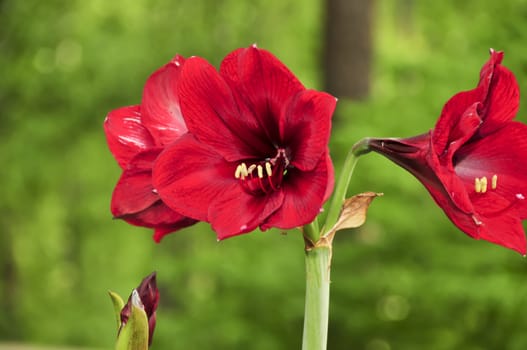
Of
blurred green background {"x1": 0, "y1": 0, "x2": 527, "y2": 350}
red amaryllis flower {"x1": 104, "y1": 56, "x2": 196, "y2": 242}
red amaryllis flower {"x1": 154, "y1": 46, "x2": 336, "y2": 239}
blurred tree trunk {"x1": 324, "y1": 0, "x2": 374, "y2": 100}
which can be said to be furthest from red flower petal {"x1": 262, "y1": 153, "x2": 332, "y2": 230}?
blurred tree trunk {"x1": 324, "y1": 0, "x2": 374, "y2": 100}

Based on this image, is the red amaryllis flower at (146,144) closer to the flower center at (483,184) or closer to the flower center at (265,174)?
the flower center at (265,174)

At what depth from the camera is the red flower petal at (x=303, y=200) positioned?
684mm

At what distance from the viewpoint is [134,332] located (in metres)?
0.79

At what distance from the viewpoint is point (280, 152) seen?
2.52 feet

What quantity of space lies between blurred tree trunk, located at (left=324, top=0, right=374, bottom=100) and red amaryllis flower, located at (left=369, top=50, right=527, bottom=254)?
3419 millimetres

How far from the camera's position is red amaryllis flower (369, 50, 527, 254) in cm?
70

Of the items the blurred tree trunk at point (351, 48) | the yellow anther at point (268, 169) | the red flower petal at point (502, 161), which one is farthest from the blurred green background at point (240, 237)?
the yellow anther at point (268, 169)

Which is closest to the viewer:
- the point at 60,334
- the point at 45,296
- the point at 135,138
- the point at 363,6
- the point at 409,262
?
the point at 135,138

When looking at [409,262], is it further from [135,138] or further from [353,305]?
[135,138]

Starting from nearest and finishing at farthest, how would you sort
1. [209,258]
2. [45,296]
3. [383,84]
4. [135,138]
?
[135,138] < [209,258] < [383,84] < [45,296]

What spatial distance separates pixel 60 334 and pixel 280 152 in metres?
6.83

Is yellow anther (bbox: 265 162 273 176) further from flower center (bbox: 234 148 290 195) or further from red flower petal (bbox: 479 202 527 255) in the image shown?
red flower petal (bbox: 479 202 527 255)

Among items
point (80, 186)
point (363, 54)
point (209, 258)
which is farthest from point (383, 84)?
point (80, 186)

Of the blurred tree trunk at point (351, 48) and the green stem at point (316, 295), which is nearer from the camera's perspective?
the green stem at point (316, 295)
